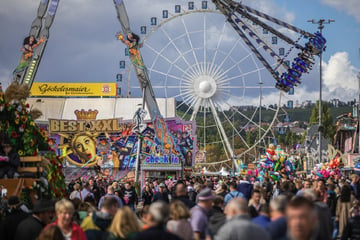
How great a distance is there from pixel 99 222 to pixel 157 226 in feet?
6.77

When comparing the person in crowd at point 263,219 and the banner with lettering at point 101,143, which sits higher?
the banner with lettering at point 101,143

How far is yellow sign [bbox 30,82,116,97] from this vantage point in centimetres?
9950

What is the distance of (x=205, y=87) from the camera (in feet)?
230

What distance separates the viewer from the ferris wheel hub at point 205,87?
230 ft

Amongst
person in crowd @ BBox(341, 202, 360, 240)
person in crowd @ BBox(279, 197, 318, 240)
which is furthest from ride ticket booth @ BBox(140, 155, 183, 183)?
person in crowd @ BBox(279, 197, 318, 240)

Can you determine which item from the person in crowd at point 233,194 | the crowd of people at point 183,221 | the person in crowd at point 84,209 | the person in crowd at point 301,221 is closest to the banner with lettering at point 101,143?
the person in crowd at point 233,194

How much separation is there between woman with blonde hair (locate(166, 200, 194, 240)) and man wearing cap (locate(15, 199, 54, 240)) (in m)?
1.67

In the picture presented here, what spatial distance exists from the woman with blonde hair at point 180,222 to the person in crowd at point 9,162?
Answer: 648cm

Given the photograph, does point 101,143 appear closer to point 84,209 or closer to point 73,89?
point 73,89

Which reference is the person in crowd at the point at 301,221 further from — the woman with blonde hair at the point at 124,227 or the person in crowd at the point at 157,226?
the woman with blonde hair at the point at 124,227

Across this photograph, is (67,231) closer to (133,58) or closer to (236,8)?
(133,58)

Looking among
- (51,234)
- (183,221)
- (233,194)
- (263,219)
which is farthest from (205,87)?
(51,234)

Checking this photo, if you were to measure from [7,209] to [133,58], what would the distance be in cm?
3383

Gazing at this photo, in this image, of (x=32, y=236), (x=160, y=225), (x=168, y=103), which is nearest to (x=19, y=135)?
(x=32, y=236)
